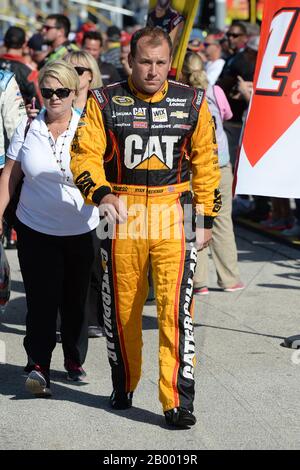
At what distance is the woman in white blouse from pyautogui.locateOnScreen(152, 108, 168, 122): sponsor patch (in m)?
0.96

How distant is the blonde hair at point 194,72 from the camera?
9086 millimetres

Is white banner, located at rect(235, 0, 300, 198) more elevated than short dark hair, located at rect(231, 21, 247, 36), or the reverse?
white banner, located at rect(235, 0, 300, 198)

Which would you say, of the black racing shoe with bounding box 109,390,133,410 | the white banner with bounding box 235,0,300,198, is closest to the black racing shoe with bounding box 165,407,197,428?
the black racing shoe with bounding box 109,390,133,410

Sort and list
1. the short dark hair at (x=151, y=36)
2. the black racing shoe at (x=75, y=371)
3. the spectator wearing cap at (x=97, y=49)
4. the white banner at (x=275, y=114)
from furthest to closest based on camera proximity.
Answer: the spectator wearing cap at (x=97, y=49), the white banner at (x=275, y=114), the black racing shoe at (x=75, y=371), the short dark hair at (x=151, y=36)

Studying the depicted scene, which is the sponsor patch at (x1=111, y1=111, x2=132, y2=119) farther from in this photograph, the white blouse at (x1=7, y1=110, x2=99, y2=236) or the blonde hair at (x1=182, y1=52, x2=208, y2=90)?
the blonde hair at (x1=182, y1=52, x2=208, y2=90)

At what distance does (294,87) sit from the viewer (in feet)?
24.0

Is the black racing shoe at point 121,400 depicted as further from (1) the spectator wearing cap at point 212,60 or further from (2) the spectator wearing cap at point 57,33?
(2) the spectator wearing cap at point 57,33

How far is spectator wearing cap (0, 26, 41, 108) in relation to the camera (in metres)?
12.1

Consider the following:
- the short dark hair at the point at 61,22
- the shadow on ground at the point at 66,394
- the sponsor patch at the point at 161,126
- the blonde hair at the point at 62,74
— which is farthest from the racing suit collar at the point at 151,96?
the short dark hair at the point at 61,22

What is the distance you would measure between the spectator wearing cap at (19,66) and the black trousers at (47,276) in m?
5.30

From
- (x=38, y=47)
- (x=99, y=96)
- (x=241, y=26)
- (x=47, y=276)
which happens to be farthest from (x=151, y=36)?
(x=38, y=47)

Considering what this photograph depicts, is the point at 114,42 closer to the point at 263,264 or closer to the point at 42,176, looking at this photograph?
the point at 263,264

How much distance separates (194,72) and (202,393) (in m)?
3.31

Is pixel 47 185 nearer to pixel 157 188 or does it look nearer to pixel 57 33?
pixel 157 188
